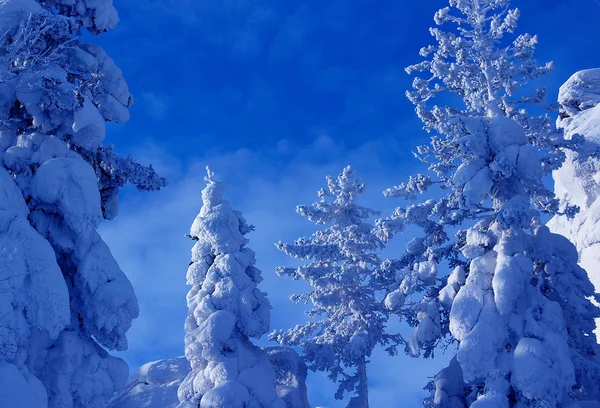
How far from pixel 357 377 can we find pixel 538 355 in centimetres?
1110

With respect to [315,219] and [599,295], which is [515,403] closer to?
[599,295]

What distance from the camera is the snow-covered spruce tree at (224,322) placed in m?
19.3

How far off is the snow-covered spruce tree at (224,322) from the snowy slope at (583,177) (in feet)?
69.1

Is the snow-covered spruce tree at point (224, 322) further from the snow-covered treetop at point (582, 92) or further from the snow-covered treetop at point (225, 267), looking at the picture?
the snow-covered treetop at point (582, 92)

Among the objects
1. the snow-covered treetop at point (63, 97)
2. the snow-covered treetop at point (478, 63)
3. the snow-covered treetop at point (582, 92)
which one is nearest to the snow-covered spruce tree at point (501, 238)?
the snow-covered treetop at point (478, 63)

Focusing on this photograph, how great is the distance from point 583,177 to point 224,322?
1079 inches

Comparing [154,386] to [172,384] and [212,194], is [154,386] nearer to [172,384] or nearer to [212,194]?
[172,384]

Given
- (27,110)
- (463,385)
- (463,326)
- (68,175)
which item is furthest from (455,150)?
(27,110)

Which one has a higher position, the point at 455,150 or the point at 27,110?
the point at 27,110

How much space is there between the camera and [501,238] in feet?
51.6

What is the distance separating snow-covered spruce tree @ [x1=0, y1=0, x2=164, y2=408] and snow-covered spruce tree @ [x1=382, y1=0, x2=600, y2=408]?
358 inches

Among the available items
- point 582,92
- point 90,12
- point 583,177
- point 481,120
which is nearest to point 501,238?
point 481,120

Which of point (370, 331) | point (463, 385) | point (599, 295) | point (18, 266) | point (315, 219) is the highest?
point (315, 219)

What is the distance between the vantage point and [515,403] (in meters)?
13.9
